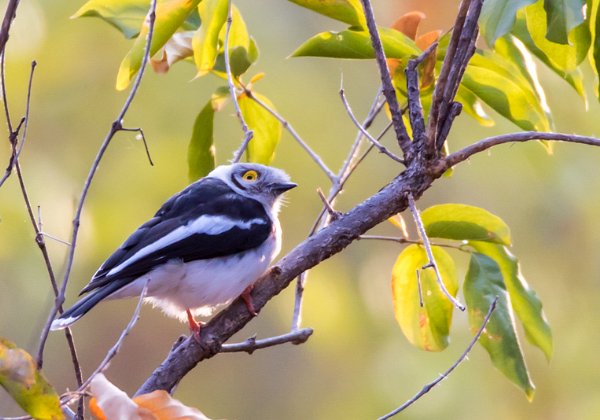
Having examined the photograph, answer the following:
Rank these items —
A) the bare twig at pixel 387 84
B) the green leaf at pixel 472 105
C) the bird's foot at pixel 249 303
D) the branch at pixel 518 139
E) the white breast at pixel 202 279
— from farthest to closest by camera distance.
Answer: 1. the white breast at pixel 202 279
2. the green leaf at pixel 472 105
3. the bird's foot at pixel 249 303
4. the bare twig at pixel 387 84
5. the branch at pixel 518 139

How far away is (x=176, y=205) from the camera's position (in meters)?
3.87

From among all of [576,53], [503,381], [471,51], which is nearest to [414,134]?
[471,51]

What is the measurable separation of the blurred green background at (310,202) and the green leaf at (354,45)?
3.56 meters

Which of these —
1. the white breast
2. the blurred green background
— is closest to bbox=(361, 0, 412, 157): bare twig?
the white breast

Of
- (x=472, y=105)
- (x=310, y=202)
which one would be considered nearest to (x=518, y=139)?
(x=472, y=105)

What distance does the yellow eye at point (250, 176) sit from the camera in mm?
4438

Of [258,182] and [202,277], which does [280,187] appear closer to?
[258,182]

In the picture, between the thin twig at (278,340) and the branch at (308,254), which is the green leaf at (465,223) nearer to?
the branch at (308,254)

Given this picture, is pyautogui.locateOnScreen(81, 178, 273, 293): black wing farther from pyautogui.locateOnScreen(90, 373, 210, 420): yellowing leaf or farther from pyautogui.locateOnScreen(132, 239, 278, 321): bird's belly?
pyautogui.locateOnScreen(90, 373, 210, 420): yellowing leaf

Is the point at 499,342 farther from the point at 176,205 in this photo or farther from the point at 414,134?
the point at 176,205

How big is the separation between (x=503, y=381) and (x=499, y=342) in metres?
5.96

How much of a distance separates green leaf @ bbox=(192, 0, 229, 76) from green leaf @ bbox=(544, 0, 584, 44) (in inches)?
39.6

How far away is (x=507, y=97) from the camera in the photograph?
2799mm

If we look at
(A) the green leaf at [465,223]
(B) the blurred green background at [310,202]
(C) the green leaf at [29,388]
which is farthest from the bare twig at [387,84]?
(B) the blurred green background at [310,202]
